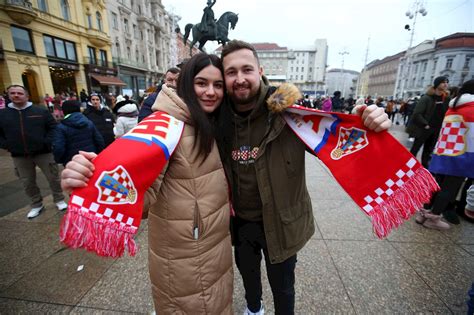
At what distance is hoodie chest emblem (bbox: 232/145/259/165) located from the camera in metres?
1.46

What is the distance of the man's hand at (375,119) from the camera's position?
127 centimetres

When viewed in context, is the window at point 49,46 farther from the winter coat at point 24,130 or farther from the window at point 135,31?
the winter coat at point 24,130

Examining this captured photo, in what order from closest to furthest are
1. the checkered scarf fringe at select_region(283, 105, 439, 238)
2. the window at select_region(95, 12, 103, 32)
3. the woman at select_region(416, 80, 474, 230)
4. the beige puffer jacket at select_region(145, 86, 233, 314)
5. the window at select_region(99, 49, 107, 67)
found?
the beige puffer jacket at select_region(145, 86, 233, 314)
the checkered scarf fringe at select_region(283, 105, 439, 238)
the woman at select_region(416, 80, 474, 230)
the window at select_region(95, 12, 103, 32)
the window at select_region(99, 49, 107, 67)

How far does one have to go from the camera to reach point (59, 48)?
68.8ft

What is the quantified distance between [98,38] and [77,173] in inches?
1209

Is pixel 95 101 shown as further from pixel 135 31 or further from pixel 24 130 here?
pixel 135 31

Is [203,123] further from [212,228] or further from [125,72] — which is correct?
[125,72]

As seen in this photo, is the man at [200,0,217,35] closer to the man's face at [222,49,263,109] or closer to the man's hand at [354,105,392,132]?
the man's face at [222,49,263,109]

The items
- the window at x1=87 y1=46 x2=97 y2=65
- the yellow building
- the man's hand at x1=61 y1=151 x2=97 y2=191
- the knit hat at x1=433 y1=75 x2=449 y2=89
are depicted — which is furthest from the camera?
the window at x1=87 y1=46 x2=97 y2=65

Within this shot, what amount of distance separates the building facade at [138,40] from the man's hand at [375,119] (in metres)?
31.5

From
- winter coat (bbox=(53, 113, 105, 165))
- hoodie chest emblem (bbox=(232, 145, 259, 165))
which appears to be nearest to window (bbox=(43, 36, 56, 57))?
winter coat (bbox=(53, 113, 105, 165))

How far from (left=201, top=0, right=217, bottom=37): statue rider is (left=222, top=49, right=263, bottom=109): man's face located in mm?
13186

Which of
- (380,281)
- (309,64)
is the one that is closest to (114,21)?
(380,281)

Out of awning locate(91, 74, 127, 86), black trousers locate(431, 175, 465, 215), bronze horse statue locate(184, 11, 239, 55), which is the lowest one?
black trousers locate(431, 175, 465, 215)
